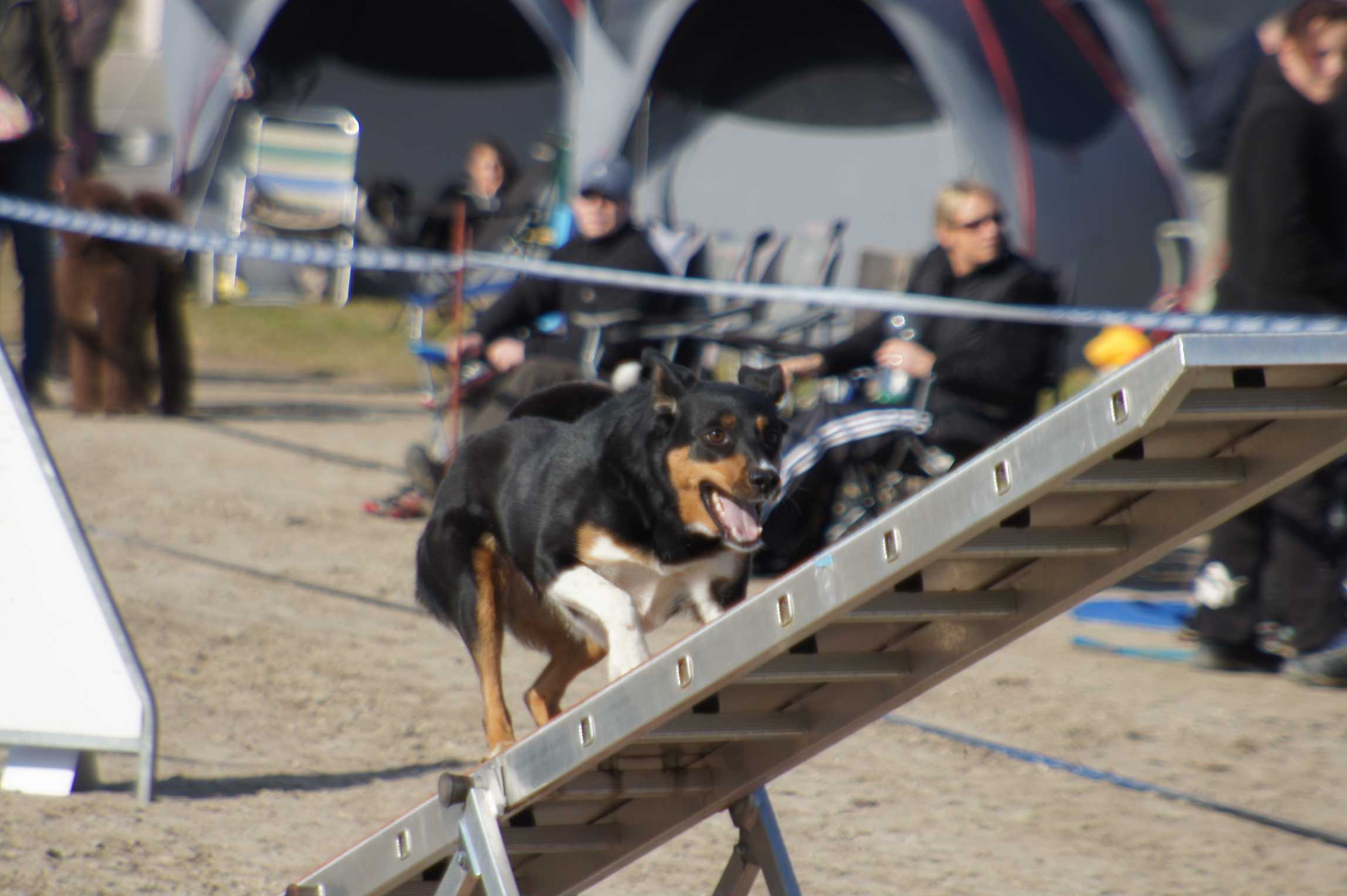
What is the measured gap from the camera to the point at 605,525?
3.11 meters

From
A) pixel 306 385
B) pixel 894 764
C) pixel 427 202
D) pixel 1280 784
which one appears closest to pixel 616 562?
pixel 894 764

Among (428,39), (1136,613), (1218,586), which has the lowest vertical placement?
(1136,613)

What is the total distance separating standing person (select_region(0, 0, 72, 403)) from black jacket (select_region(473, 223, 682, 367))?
10.5 ft

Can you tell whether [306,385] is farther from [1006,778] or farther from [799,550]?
[1006,778]

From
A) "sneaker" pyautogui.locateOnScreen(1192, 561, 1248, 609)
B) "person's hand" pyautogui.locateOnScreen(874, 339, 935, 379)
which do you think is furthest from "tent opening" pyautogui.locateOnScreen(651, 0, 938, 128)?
"sneaker" pyautogui.locateOnScreen(1192, 561, 1248, 609)

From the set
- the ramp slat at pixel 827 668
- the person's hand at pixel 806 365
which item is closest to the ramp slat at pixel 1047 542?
the ramp slat at pixel 827 668

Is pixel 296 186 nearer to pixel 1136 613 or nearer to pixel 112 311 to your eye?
pixel 112 311

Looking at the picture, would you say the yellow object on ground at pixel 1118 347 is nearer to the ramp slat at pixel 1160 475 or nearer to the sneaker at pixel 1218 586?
the sneaker at pixel 1218 586


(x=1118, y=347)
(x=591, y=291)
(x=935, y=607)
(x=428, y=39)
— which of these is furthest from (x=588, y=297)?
(x=428, y=39)

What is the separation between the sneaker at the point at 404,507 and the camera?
700 centimetres

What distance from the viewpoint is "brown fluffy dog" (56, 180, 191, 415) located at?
8906 mm

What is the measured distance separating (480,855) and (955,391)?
3.79 meters

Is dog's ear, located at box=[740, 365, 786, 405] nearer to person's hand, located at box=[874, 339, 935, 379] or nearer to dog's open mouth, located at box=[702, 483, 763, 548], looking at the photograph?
dog's open mouth, located at box=[702, 483, 763, 548]

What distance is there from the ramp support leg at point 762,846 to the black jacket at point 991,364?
10.6ft
